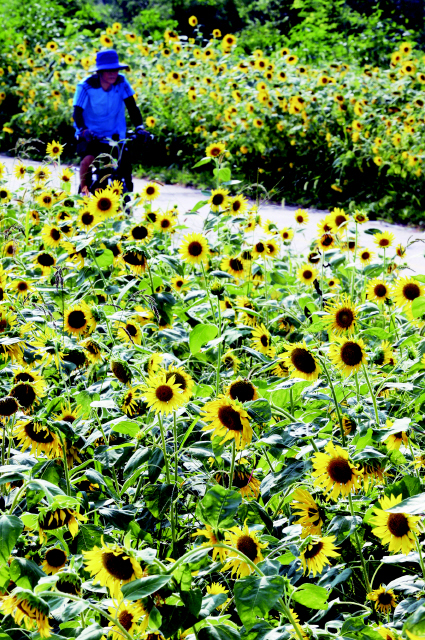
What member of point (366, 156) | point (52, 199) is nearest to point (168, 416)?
point (52, 199)

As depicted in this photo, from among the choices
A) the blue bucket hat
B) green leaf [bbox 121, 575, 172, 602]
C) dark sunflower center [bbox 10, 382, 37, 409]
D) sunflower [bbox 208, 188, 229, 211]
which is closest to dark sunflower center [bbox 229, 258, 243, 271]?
sunflower [bbox 208, 188, 229, 211]

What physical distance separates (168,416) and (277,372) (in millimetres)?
570

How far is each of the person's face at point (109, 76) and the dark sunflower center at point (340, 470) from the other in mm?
5191

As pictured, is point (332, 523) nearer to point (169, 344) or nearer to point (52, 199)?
point (169, 344)

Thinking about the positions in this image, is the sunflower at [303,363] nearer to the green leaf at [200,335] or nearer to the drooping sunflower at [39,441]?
the green leaf at [200,335]

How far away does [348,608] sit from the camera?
1798mm

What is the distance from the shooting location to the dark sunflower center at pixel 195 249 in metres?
2.81

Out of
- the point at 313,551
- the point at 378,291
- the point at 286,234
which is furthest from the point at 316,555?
the point at 286,234

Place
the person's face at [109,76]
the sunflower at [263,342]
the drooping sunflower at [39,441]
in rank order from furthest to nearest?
1. the person's face at [109,76]
2. the sunflower at [263,342]
3. the drooping sunflower at [39,441]

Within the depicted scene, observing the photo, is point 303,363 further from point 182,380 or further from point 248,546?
point 248,546

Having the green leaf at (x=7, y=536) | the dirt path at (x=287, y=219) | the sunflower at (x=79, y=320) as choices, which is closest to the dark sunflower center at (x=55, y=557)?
the green leaf at (x=7, y=536)

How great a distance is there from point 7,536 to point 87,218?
194cm

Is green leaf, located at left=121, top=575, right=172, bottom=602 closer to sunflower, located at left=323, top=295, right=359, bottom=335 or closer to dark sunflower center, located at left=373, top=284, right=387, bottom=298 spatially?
sunflower, located at left=323, top=295, right=359, bottom=335

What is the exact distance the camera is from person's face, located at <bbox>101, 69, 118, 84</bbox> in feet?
19.9
